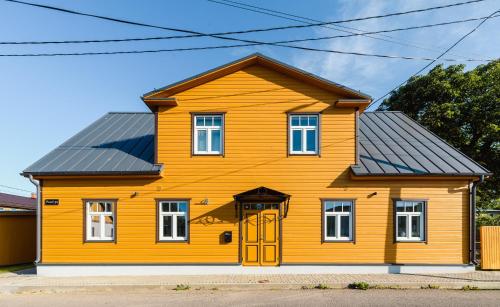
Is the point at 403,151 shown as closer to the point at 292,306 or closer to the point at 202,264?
the point at 292,306

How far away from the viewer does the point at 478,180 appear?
38.5 feet

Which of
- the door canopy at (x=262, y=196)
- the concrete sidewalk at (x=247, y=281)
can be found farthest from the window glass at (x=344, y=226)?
the door canopy at (x=262, y=196)

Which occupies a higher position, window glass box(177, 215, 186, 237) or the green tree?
the green tree

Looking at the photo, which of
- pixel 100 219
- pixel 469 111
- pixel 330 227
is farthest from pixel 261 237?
pixel 469 111

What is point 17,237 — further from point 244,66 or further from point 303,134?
point 303,134

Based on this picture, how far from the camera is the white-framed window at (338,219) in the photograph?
11.9 metres

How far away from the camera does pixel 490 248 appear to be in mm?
12062

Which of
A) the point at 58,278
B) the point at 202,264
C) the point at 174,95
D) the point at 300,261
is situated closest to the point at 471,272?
the point at 300,261

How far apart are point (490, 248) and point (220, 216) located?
1076cm

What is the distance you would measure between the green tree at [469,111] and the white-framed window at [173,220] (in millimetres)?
17196

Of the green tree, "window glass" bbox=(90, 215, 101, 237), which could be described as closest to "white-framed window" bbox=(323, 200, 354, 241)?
"window glass" bbox=(90, 215, 101, 237)

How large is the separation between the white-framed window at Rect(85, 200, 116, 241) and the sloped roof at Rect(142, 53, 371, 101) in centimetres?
452

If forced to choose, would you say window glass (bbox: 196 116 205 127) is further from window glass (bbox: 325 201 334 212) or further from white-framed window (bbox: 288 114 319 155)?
window glass (bbox: 325 201 334 212)

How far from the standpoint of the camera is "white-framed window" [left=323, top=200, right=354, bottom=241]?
11921 mm
